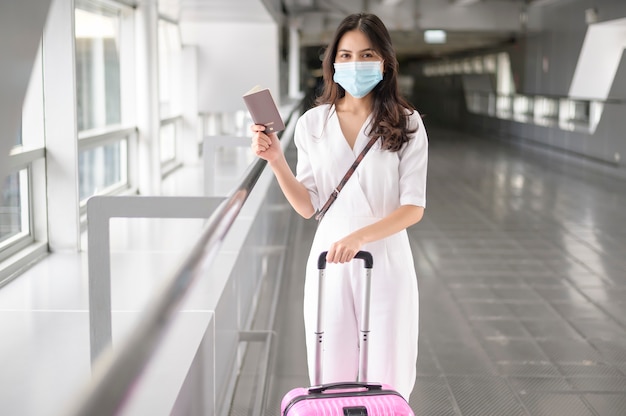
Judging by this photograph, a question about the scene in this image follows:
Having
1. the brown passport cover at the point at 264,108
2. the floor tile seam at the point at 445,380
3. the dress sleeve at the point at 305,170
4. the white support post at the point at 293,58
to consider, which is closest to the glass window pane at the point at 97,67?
the floor tile seam at the point at 445,380

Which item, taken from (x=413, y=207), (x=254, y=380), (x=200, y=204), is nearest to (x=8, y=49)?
(x=200, y=204)

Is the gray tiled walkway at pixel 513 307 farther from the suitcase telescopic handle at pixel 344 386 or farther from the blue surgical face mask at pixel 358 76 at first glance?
the blue surgical face mask at pixel 358 76

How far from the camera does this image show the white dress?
7.66 feet

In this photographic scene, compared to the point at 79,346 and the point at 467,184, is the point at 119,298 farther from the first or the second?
the point at 467,184

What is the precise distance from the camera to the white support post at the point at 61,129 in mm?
5168

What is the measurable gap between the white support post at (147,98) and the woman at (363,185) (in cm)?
609

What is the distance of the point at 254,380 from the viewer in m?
3.95

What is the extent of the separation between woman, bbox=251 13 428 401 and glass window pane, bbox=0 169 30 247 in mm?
3063

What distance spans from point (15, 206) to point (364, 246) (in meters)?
3.47

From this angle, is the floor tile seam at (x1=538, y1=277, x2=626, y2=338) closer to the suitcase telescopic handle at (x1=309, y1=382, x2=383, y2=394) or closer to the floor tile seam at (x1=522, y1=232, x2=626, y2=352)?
the floor tile seam at (x1=522, y1=232, x2=626, y2=352)

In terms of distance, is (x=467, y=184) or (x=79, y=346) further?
(x=467, y=184)

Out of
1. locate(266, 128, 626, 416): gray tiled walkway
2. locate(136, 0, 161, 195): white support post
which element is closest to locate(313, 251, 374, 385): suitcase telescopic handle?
locate(266, 128, 626, 416): gray tiled walkway

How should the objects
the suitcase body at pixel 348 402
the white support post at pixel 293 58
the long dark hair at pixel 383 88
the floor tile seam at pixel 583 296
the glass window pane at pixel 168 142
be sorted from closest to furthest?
the suitcase body at pixel 348 402, the long dark hair at pixel 383 88, the floor tile seam at pixel 583 296, the glass window pane at pixel 168 142, the white support post at pixel 293 58

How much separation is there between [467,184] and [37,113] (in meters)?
8.22
